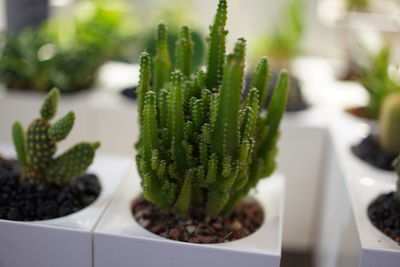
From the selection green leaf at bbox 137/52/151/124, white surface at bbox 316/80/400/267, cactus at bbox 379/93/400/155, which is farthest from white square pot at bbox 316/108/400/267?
green leaf at bbox 137/52/151/124

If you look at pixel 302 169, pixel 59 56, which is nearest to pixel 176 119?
pixel 302 169

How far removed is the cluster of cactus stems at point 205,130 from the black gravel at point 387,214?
0.27 metres

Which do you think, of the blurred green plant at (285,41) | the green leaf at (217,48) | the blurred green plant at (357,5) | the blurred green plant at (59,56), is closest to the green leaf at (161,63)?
the green leaf at (217,48)

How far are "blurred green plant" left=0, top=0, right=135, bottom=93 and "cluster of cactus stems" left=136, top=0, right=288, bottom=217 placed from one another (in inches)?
34.0

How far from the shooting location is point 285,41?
8.79ft

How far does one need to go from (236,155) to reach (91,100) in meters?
1.05

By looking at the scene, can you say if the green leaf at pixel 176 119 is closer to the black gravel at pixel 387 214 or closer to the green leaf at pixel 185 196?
the green leaf at pixel 185 196

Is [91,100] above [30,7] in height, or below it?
below

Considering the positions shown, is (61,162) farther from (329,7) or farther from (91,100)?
(329,7)

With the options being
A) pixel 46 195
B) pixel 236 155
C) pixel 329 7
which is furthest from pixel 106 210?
pixel 329 7

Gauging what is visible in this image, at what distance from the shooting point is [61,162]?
1283mm

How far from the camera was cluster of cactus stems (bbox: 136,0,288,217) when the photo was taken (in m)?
1.06

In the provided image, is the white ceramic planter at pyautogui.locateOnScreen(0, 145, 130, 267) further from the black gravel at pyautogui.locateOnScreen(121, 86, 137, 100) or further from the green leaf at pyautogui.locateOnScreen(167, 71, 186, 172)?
the black gravel at pyautogui.locateOnScreen(121, 86, 137, 100)

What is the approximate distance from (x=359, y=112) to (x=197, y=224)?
102cm
